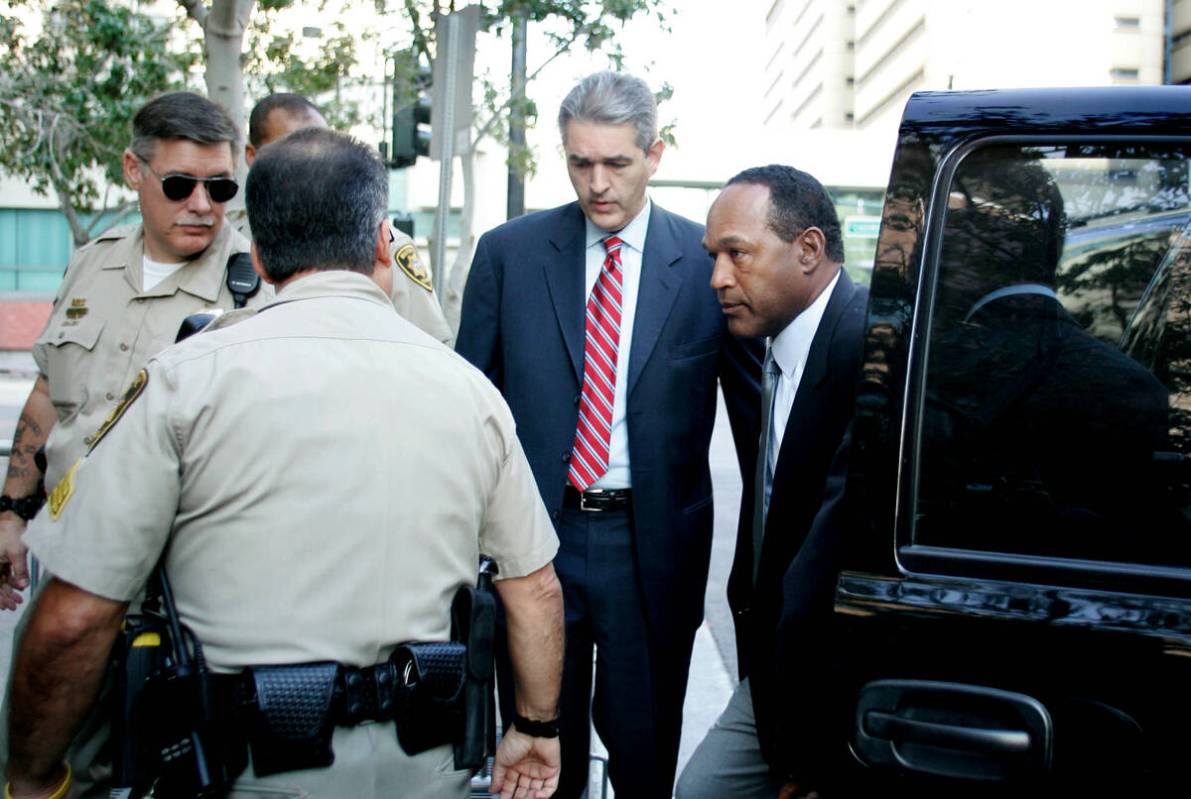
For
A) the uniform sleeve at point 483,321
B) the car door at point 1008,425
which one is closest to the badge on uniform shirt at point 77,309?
the uniform sleeve at point 483,321

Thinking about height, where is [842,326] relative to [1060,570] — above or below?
above

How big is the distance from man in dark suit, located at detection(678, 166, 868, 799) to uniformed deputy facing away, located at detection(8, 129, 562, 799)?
68cm

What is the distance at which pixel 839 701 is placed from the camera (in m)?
1.80

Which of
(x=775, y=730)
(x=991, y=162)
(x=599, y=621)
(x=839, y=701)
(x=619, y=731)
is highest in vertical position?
(x=991, y=162)

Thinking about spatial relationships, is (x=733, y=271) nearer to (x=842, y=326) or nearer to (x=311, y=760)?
(x=842, y=326)

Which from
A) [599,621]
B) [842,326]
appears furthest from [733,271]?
[599,621]

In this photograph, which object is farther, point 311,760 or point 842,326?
point 842,326

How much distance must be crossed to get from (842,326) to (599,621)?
3.55ft

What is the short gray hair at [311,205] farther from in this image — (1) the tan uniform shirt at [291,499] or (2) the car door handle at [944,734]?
(2) the car door handle at [944,734]

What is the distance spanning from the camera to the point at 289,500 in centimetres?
191

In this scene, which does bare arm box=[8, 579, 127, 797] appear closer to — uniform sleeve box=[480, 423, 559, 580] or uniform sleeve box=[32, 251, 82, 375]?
uniform sleeve box=[480, 423, 559, 580]

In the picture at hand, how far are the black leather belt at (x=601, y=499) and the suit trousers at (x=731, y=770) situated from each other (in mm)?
679

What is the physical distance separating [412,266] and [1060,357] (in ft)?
6.37

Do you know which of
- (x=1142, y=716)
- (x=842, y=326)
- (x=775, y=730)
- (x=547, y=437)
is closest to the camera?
(x=1142, y=716)
